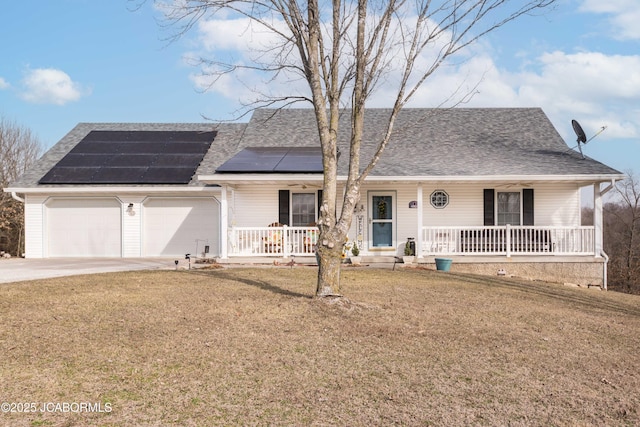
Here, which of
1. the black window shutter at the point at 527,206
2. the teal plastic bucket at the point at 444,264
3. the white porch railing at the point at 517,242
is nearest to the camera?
the teal plastic bucket at the point at 444,264

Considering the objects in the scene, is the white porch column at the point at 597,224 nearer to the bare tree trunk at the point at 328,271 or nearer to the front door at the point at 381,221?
the front door at the point at 381,221

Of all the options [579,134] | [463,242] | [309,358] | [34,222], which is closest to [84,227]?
[34,222]

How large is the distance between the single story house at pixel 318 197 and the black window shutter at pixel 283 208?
0.11 feet

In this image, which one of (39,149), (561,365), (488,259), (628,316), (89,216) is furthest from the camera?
(39,149)

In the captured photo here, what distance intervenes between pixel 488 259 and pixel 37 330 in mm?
11115

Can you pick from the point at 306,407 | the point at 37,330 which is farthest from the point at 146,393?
the point at 37,330

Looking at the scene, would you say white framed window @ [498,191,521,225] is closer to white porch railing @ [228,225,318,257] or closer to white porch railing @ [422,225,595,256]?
white porch railing @ [422,225,595,256]

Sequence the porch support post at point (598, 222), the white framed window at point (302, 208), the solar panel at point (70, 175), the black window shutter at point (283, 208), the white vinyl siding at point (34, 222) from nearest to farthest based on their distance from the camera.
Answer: the porch support post at point (598, 222) → the black window shutter at point (283, 208) → the white framed window at point (302, 208) → the solar panel at point (70, 175) → the white vinyl siding at point (34, 222)

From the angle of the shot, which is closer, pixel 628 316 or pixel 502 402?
pixel 502 402

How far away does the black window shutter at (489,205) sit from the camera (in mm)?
15117

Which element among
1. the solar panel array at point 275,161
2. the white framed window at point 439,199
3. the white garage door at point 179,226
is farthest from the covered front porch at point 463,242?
the white garage door at point 179,226

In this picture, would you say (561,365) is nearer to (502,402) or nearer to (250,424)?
(502,402)

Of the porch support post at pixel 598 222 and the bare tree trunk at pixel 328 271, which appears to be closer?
the bare tree trunk at pixel 328 271

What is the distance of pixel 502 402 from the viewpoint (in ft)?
13.0
